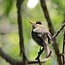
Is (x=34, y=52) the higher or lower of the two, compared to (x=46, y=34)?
lower

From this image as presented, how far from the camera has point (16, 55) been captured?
438 cm

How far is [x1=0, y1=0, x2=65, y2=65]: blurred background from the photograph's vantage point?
4152mm

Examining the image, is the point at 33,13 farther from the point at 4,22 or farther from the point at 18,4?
the point at 18,4

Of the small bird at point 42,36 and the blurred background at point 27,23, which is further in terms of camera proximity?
the blurred background at point 27,23

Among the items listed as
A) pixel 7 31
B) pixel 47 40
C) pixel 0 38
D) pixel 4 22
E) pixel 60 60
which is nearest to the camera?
pixel 47 40

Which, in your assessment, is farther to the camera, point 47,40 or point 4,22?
point 4,22

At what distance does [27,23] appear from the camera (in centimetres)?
437

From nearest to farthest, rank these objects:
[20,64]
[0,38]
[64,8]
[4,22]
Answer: [20,64]
[64,8]
[0,38]
[4,22]

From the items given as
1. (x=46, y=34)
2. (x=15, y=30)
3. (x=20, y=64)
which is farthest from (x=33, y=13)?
(x=46, y=34)

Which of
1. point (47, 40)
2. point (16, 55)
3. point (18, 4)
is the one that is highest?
point (18, 4)

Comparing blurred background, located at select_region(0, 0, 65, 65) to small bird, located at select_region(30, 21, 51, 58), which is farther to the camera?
blurred background, located at select_region(0, 0, 65, 65)

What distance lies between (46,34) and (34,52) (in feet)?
4.37

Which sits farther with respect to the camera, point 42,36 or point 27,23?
point 27,23

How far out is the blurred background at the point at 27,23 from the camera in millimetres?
4152
